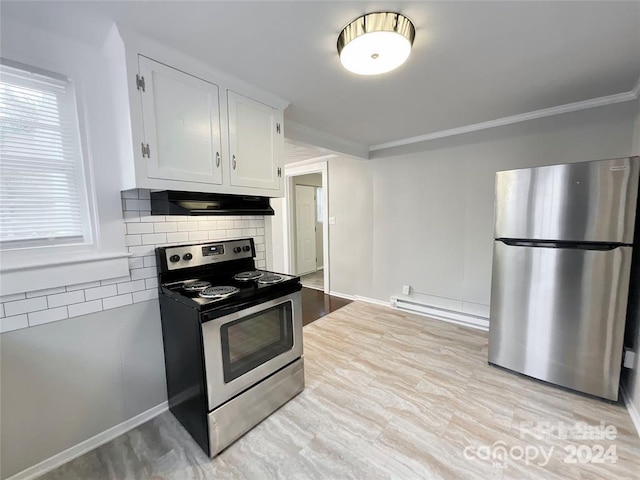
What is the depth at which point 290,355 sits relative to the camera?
1.89 m

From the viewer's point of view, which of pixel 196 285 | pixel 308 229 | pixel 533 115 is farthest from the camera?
pixel 308 229

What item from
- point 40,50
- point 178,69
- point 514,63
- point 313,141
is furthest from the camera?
point 313,141

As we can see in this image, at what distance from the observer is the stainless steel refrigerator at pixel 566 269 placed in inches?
68.0

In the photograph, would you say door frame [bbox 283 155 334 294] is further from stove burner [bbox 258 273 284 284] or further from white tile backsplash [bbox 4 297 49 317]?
white tile backsplash [bbox 4 297 49 317]

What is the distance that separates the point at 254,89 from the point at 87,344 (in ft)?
6.28

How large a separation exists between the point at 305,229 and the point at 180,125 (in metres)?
4.15

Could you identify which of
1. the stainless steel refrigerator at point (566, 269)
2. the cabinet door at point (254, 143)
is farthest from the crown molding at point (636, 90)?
the cabinet door at point (254, 143)

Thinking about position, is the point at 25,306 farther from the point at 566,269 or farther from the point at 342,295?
the point at 342,295

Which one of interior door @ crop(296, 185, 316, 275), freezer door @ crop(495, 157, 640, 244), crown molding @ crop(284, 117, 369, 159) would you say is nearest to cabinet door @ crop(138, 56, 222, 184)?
crown molding @ crop(284, 117, 369, 159)

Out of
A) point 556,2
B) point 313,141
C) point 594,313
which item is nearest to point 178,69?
point 313,141

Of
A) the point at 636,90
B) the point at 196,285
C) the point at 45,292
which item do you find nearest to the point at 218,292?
the point at 196,285

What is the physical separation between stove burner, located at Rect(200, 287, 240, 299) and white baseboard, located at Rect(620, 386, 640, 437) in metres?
2.57

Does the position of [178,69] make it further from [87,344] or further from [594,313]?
[594,313]

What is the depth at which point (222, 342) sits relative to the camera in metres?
1.48
